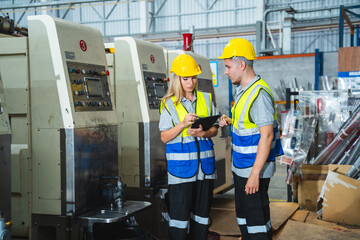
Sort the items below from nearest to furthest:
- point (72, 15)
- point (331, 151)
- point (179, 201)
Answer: point (179, 201) < point (331, 151) < point (72, 15)

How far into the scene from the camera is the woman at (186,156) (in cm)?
272

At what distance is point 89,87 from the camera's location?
3.13m

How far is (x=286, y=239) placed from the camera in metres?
3.38

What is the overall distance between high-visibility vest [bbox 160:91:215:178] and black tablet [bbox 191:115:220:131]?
0.34 feet

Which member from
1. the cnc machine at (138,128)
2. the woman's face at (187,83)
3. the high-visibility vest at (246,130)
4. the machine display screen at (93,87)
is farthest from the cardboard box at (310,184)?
the machine display screen at (93,87)

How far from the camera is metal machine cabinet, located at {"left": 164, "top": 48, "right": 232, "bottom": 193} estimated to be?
481cm

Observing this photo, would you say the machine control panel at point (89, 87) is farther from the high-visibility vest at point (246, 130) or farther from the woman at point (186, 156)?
the high-visibility vest at point (246, 130)

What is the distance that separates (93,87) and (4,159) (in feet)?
3.34

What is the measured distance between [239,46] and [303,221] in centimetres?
229

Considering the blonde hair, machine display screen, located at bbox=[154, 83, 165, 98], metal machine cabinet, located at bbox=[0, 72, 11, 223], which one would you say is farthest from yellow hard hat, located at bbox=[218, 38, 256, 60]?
machine display screen, located at bbox=[154, 83, 165, 98]

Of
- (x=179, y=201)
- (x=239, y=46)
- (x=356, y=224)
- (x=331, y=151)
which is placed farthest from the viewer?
(x=331, y=151)

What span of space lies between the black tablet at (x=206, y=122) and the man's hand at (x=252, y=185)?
496 mm

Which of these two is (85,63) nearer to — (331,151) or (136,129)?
(136,129)

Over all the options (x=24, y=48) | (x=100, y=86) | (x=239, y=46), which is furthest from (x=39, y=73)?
(x=239, y=46)
